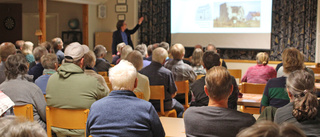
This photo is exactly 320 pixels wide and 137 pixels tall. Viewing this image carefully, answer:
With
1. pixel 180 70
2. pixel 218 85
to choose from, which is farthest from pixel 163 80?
pixel 218 85

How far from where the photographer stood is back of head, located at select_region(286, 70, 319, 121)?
2137mm

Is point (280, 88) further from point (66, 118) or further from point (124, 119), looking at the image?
point (66, 118)

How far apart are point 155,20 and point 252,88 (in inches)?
283

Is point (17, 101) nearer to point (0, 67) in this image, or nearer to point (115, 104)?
point (115, 104)

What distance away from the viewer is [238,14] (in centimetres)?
988

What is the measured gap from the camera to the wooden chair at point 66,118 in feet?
9.89

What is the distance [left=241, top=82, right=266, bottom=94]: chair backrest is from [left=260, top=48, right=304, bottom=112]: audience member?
67 centimetres

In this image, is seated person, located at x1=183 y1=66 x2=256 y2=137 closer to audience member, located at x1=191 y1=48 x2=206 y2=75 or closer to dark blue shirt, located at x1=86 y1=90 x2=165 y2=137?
dark blue shirt, located at x1=86 y1=90 x2=165 y2=137

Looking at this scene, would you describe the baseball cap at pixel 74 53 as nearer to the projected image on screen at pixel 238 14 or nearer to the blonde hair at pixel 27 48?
the blonde hair at pixel 27 48

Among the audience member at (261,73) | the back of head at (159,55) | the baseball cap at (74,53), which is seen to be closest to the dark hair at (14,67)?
the baseball cap at (74,53)

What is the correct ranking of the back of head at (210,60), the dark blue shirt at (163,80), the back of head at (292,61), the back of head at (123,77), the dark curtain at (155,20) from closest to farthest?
the back of head at (123,77)
the back of head at (292,61)
the back of head at (210,60)
the dark blue shirt at (163,80)
the dark curtain at (155,20)

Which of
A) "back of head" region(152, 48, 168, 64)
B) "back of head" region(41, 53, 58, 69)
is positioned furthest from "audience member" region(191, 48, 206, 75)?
"back of head" region(41, 53, 58, 69)

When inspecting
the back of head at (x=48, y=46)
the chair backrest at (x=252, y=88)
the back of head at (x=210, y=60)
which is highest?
the back of head at (x=48, y=46)

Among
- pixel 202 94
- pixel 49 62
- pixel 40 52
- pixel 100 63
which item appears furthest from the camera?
pixel 100 63
